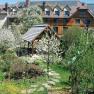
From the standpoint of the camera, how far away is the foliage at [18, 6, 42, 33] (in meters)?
57.3

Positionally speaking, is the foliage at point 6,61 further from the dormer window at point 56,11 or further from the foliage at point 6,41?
the dormer window at point 56,11

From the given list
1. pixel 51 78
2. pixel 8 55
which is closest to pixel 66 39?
pixel 8 55

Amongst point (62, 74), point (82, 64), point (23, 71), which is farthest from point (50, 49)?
point (82, 64)

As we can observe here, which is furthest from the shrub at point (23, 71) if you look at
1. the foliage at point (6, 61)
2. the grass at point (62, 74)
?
the grass at point (62, 74)

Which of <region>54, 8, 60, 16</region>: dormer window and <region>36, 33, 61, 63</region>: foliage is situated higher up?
<region>54, 8, 60, 16</region>: dormer window

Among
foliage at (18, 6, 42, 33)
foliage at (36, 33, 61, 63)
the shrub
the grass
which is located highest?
foliage at (18, 6, 42, 33)

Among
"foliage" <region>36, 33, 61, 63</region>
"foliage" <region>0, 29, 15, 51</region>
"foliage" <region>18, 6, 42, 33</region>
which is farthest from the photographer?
"foliage" <region>18, 6, 42, 33</region>

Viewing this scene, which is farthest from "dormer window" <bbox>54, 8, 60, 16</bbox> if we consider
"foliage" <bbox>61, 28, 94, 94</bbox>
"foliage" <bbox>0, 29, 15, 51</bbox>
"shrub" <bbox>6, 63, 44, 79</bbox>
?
"foliage" <bbox>61, 28, 94, 94</bbox>

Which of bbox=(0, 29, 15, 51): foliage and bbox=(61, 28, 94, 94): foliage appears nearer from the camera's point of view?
bbox=(61, 28, 94, 94): foliage

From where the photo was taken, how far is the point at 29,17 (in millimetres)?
58219

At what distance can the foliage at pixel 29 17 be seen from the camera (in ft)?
188

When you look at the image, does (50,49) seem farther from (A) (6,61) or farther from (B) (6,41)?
(B) (6,41)

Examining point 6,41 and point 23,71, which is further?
point 6,41

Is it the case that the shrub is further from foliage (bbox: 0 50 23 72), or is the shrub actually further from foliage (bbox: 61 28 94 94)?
foliage (bbox: 61 28 94 94)
